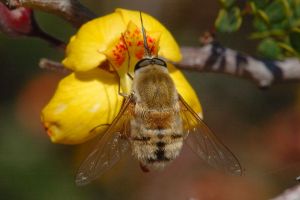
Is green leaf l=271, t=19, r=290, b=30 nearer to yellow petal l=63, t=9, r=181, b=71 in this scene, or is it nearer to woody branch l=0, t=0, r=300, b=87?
woody branch l=0, t=0, r=300, b=87

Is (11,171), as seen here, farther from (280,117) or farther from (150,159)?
(150,159)

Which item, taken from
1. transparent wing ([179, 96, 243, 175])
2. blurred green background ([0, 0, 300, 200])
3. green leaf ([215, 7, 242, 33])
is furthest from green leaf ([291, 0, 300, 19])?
blurred green background ([0, 0, 300, 200])

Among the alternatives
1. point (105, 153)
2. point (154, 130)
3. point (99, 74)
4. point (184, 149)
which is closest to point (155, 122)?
point (154, 130)

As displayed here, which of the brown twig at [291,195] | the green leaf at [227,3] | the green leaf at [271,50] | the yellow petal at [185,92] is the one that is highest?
the green leaf at [227,3]

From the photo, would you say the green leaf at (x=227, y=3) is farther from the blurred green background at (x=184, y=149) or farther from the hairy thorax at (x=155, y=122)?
the blurred green background at (x=184, y=149)

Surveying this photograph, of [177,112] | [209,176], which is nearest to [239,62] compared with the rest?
[177,112]

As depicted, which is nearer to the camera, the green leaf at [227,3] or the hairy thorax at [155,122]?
the hairy thorax at [155,122]

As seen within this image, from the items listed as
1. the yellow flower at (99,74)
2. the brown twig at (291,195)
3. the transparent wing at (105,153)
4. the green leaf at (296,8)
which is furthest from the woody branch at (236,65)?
the brown twig at (291,195)
